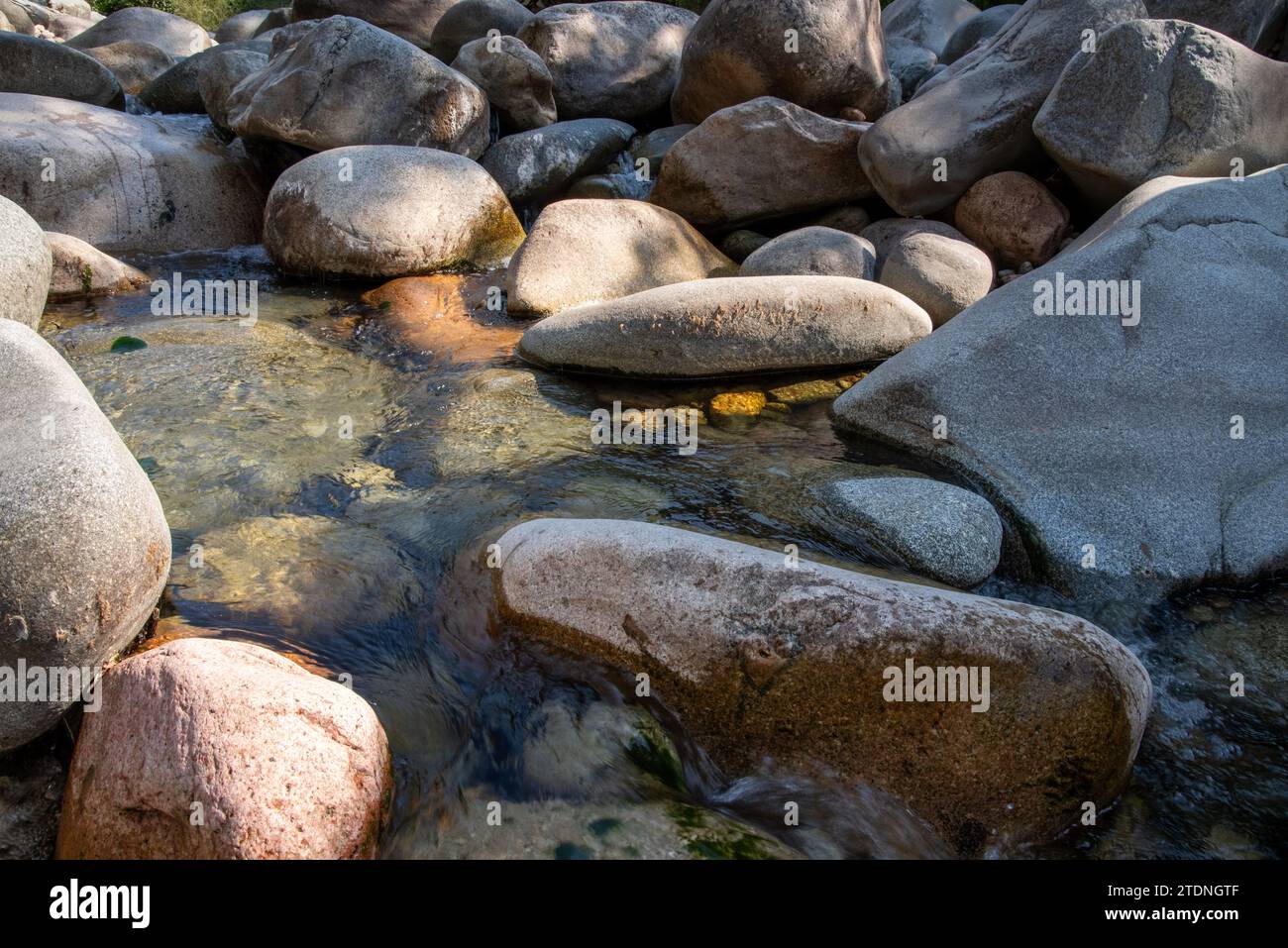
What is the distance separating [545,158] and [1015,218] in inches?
159

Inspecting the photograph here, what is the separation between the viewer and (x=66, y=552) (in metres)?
2.56

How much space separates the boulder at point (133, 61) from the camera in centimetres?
1175

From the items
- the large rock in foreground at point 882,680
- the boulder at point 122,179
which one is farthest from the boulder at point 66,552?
the boulder at point 122,179

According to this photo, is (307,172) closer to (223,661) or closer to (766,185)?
(766,185)

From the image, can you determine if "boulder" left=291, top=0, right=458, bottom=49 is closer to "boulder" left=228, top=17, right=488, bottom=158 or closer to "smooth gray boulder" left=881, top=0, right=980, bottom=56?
"boulder" left=228, top=17, right=488, bottom=158

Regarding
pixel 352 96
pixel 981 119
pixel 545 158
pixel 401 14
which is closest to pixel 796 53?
pixel 981 119

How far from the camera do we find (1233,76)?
580cm

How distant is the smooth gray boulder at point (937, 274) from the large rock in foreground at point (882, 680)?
139 inches

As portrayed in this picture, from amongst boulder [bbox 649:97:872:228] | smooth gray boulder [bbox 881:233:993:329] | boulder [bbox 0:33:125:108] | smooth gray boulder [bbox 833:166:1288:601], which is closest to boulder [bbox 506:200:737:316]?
boulder [bbox 649:97:872:228]

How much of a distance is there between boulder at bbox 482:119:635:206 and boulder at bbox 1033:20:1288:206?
4187 mm

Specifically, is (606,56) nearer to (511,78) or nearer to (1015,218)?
(511,78)

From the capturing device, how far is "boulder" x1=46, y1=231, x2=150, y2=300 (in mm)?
6258

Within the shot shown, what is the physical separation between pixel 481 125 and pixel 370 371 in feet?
12.2
